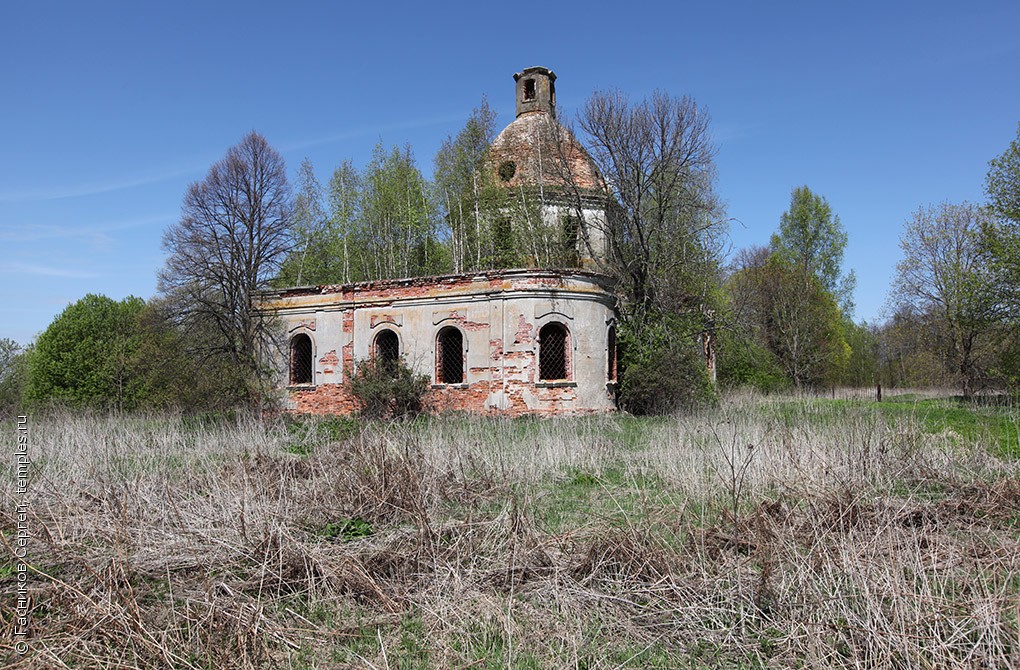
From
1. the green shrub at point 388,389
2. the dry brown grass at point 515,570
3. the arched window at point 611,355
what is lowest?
the dry brown grass at point 515,570

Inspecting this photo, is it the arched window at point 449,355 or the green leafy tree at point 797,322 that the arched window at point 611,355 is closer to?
the arched window at point 449,355

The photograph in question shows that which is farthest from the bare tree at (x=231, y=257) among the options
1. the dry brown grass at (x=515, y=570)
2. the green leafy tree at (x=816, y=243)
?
the green leafy tree at (x=816, y=243)

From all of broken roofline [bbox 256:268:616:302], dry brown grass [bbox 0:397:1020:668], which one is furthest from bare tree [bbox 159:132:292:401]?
dry brown grass [bbox 0:397:1020:668]

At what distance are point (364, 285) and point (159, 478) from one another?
44.5 ft

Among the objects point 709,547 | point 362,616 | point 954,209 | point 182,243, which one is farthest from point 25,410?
point 954,209

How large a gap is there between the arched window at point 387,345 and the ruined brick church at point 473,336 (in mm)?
32

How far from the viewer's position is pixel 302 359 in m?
22.2

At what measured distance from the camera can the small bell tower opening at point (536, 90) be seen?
2788cm

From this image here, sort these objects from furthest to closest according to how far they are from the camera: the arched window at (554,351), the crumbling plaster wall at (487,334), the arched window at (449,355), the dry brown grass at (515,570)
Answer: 1. the arched window at (449,355)
2. the arched window at (554,351)
3. the crumbling plaster wall at (487,334)
4. the dry brown grass at (515,570)

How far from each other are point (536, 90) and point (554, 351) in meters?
14.0

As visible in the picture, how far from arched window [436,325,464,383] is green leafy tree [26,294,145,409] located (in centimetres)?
1639

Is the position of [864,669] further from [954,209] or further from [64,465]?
[954,209]

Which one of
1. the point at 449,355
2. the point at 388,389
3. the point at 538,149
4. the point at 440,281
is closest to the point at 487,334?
the point at 449,355

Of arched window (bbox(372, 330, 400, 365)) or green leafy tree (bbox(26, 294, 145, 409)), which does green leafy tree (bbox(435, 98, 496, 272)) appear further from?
green leafy tree (bbox(26, 294, 145, 409))
